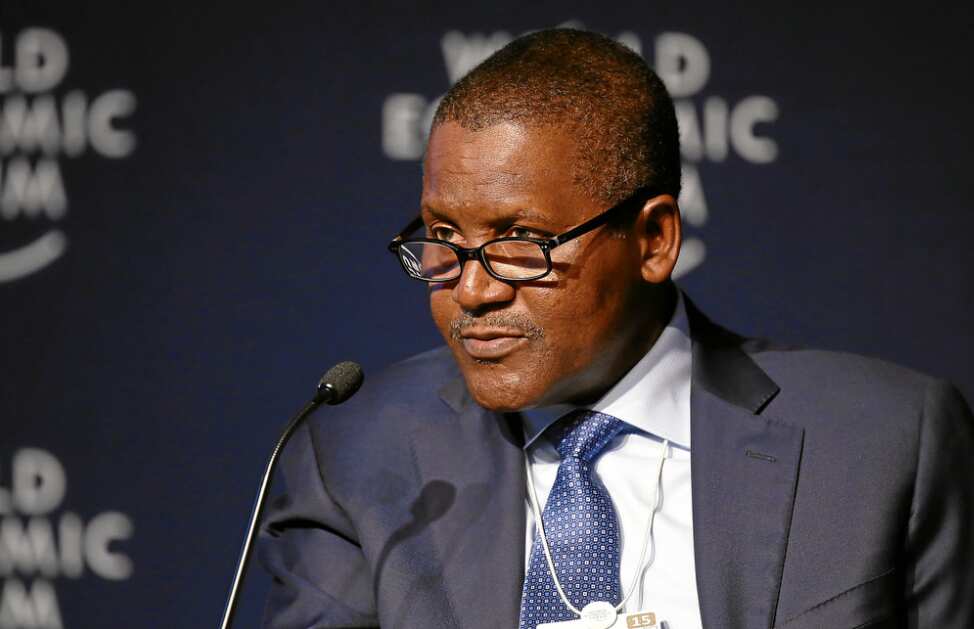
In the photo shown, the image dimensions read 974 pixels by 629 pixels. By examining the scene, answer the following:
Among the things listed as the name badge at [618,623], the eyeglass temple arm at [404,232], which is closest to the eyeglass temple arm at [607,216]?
the eyeglass temple arm at [404,232]

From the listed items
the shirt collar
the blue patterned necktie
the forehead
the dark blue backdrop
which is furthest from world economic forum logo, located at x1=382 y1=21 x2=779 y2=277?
the forehead

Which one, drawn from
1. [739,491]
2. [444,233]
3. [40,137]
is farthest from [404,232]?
[40,137]

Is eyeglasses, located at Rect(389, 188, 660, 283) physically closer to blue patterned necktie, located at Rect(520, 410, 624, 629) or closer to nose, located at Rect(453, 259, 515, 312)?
nose, located at Rect(453, 259, 515, 312)

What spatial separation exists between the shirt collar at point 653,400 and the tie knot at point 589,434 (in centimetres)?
1

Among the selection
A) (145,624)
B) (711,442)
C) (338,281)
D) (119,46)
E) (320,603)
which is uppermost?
(119,46)

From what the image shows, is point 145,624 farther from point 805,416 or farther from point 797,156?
point 797,156

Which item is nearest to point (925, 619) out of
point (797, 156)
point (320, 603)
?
point (320, 603)

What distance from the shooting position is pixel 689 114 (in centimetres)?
249

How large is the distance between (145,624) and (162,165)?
0.94 m

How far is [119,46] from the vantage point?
2.49 m

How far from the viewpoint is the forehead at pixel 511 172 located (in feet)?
5.04

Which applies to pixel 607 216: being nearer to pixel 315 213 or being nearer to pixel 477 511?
pixel 477 511

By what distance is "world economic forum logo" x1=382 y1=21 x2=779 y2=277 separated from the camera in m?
2.49

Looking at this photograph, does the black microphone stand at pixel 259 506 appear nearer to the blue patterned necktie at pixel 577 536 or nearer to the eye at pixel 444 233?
the eye at pixel 444 233
